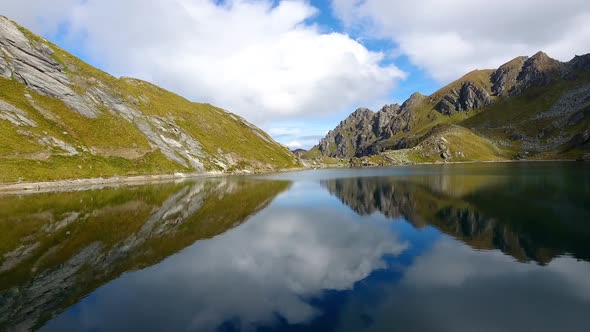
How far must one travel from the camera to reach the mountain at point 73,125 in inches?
4254

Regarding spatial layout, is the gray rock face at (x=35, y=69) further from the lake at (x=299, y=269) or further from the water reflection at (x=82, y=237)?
the lake at (x=299, y=269)

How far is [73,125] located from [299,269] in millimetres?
136726

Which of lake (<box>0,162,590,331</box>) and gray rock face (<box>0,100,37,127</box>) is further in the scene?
gray rock face (<box>0,100,37,127</box>)

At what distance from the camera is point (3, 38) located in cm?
13862

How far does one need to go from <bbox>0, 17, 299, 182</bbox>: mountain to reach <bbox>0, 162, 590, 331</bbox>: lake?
185 ft

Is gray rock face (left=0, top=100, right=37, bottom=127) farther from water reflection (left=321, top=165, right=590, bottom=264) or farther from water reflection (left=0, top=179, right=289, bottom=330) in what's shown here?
water reflection (left=321, top=165, right=590, bottom=264)

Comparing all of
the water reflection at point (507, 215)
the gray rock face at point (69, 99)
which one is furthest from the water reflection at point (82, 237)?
the gray rock face at point (69, 99)

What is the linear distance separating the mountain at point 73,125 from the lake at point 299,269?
185ft

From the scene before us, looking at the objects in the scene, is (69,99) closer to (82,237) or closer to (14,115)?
(14,115)

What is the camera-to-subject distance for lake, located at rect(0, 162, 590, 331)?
21.6m

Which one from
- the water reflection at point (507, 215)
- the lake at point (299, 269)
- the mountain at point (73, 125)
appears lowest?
the lake at point (299, 269)

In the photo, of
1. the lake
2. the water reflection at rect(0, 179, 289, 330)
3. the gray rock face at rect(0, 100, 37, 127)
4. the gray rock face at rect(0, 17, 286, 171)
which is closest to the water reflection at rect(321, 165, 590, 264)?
the lake

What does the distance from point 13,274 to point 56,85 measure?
14410 centimetres

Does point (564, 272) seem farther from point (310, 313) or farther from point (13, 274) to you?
point (13, 274)
